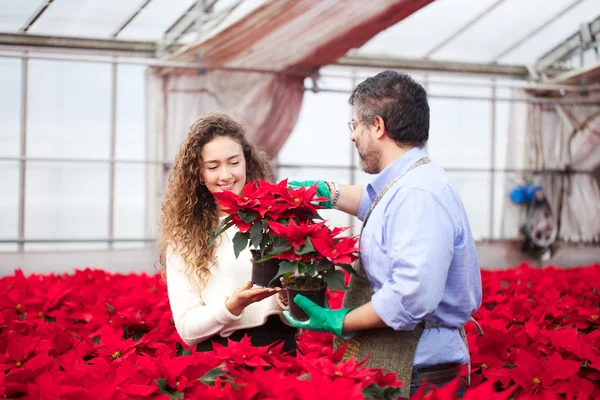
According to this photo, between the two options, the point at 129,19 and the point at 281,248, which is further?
the point at 129,19

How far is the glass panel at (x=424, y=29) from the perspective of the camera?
24.6 ft

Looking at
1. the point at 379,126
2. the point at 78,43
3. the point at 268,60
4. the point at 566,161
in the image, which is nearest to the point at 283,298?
the point at 379,126

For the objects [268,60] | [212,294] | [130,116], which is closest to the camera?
[212,294]

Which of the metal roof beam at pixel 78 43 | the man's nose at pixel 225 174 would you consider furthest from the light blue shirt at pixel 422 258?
the metal roof beam at pixel 78 43

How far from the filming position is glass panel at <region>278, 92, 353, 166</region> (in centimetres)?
790

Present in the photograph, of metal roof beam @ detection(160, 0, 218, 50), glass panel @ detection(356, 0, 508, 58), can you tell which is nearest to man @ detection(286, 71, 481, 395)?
metal roof beam @ detection(160, 0, 218, 50)

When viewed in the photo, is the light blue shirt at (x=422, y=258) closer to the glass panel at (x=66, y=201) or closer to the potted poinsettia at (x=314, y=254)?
the potted poinsettia at (x=314, y=254)

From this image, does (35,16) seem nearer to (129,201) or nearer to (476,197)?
(129,201)

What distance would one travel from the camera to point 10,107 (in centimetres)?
698

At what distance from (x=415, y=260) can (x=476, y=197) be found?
7402mm

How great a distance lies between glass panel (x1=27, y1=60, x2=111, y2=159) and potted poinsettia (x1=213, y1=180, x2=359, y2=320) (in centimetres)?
588

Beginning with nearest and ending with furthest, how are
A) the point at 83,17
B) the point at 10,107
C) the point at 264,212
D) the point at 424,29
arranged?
1. the point at 264,212
2. the point at 83,17
3. the point at 10,107
4. the point at 424,29

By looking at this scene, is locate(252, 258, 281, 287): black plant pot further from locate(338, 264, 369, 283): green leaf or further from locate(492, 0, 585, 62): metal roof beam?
locate(492, 0, 585, 62): metal roof beam

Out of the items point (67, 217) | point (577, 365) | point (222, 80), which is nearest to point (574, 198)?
point (222, 80)
